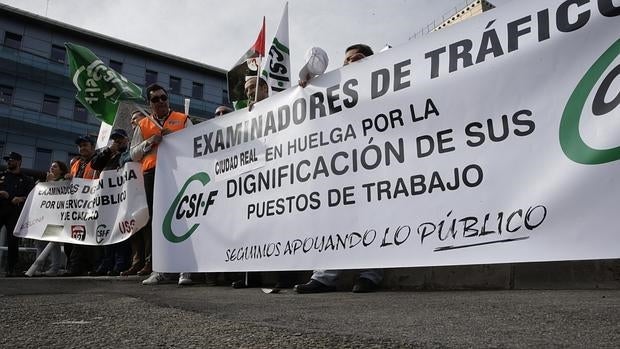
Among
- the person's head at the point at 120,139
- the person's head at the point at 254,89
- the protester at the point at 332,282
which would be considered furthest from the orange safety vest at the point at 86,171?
the protester at the point at 332,282

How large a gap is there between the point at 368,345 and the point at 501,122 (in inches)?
57.1

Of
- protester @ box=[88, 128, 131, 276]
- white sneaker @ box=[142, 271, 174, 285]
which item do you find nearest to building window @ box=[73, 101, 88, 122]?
protester @ box=[88, 128, 131, 276]

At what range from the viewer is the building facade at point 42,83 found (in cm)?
2811

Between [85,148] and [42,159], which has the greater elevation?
[42,159]

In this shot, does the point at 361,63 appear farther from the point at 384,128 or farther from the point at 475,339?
the point at 475,339

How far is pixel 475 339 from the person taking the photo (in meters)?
1.53

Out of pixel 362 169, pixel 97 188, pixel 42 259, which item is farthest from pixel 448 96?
pixel 42 259

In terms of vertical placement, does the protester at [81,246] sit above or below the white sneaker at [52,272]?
above

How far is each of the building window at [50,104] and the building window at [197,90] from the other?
9.09 m

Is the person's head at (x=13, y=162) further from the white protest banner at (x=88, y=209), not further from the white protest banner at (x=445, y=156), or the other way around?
the white protest banner at (x=445, y=156)

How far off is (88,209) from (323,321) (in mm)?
4200

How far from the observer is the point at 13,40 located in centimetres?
2923

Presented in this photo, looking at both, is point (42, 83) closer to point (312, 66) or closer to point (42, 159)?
point (42, 159)

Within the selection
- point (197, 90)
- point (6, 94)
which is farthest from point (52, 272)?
point (197, 90)
